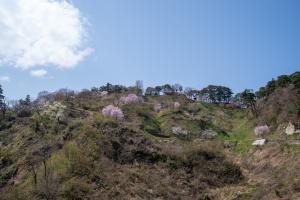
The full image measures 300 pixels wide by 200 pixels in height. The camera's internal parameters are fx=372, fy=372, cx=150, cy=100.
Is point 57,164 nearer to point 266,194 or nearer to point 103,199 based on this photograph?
point 103,199

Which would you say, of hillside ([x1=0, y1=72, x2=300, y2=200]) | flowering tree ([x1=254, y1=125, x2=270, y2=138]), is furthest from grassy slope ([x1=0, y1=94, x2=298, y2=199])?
flowering tree ([x1=254, y1=125, x2=270, y2=138])

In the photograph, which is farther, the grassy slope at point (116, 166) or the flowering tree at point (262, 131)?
the flowering tree at point (262, 131)

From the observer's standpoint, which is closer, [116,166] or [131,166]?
[116,166]

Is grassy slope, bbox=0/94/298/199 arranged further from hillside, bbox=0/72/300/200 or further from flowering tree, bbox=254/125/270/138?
flowering tree, bbox=254/125/270/138

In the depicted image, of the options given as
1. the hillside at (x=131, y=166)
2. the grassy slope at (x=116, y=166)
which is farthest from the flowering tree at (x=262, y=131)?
the grassy slope at (x=116, y=166)

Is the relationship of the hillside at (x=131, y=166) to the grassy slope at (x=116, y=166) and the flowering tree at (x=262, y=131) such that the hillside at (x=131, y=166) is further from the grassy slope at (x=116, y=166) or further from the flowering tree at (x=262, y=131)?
the flowering tree at (x=262, y=131)

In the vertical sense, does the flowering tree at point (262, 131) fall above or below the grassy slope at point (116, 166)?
above

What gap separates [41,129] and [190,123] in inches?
1295

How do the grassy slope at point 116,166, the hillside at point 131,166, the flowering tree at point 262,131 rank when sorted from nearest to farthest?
1. the hillside at point 131,166
2. the grassy slope at point 116,166
3. the flowering tree at point 262,131

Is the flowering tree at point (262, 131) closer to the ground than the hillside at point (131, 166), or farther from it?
farther from it

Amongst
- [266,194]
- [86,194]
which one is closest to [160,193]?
[86,194]

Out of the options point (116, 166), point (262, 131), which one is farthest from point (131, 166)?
point (262, 131)

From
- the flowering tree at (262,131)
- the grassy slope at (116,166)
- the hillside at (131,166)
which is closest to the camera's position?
the hillside at (131,166)

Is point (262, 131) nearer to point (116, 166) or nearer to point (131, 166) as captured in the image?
point (131, 166)
